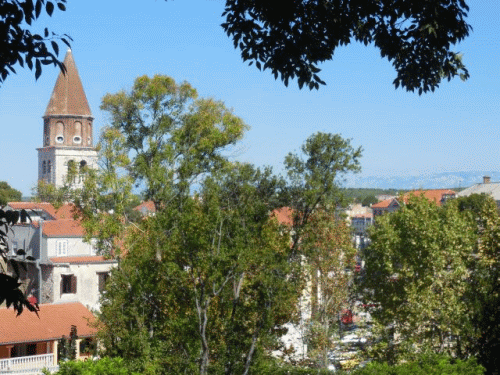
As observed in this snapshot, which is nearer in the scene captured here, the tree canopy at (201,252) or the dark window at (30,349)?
the tree canopy at (201,252)

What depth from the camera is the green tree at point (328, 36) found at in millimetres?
8914

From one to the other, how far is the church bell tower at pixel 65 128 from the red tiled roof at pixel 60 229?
3977 centimetres

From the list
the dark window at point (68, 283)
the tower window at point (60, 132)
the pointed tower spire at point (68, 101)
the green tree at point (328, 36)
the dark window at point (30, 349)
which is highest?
the pointed tower spire at point (68, 101)

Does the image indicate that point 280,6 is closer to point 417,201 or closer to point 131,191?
point 131,191

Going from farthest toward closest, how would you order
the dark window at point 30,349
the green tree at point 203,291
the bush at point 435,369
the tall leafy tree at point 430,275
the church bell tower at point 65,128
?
the church bell tower at point 65,128
the dark window at point 30,349
the tall leafy tree at point 430,275
the green tree at point 203,291
the bush at point 435,369

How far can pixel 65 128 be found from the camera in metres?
94.6

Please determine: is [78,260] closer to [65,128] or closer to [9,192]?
[9,192]

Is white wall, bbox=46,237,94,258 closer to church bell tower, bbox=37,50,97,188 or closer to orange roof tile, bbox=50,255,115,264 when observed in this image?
orange roof tile, bbox=50,255,115,264

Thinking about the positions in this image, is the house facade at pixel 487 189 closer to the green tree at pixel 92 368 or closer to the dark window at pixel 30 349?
the dark window at pixel 30 349

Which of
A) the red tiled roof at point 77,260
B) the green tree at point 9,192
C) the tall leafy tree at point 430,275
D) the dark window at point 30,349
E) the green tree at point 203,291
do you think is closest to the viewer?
the green tree at point 203,291

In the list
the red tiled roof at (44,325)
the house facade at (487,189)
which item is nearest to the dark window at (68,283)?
the red tiled roof at (44,325)

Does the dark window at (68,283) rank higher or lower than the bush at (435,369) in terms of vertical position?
lower

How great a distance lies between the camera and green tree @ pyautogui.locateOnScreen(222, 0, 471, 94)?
8.91m

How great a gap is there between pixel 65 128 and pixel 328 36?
292ft
